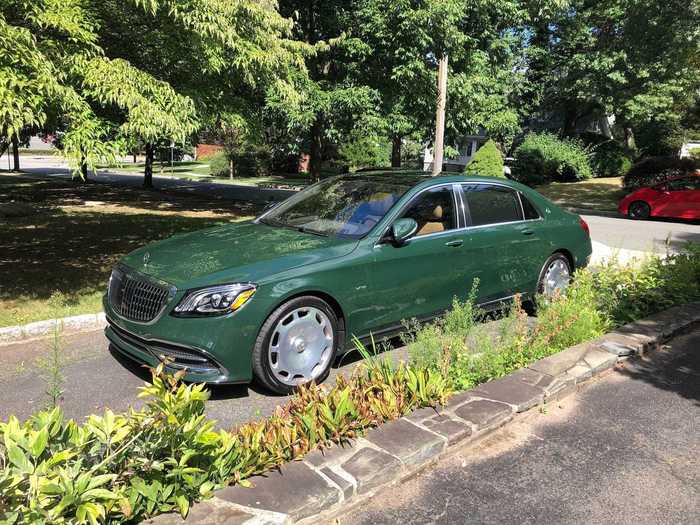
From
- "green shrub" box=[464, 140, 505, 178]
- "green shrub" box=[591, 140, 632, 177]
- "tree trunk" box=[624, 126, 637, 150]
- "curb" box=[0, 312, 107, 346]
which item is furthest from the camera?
"tree trunk" box=[624, 126, 637, 150]

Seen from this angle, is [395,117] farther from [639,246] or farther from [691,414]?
[691,414]

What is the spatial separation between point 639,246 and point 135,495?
12004 mm

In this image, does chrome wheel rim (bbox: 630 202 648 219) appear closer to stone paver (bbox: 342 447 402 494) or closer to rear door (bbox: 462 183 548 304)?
rear door (bbox: 462 183 548 304)

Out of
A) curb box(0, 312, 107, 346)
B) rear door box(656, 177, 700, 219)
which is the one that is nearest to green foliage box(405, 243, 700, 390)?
curb box(0, 312, 107, 346)

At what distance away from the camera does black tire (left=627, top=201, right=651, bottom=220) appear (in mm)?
16984

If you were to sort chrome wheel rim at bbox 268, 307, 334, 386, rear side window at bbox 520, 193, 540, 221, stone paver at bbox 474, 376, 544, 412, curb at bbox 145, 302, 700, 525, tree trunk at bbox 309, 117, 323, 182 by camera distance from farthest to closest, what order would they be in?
1. tree trunk at bbox 309, 117, 323, 182
2. rear side window at bbox 520, 193, 540, 221
3. chrome wheel rim at bbox 268, 307, 334, 386
4. stone paver at bbox 474, 376, 544, 412
5. curb at bbox 145, 302, 700, 525

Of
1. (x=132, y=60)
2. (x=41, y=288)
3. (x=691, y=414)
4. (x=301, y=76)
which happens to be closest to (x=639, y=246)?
(x=301, y=76)

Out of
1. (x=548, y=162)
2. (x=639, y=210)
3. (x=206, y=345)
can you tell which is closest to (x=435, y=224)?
(x=206, y=345)

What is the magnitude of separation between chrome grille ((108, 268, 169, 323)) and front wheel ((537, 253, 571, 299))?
3860mm

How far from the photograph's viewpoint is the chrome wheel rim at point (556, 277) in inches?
233

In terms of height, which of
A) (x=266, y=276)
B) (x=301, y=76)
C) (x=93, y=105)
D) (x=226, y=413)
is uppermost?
(x=301, y=76)

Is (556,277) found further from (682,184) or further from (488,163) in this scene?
(682,184)

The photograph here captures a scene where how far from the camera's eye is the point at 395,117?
12.5 meters

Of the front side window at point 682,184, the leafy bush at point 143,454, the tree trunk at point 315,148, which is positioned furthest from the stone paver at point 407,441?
the front side window at point 682,184
